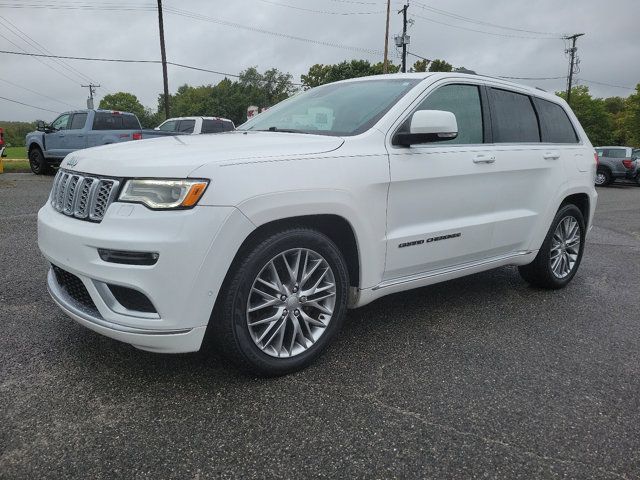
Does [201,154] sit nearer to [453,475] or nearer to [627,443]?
[453,475]

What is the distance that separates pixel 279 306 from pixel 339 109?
1.47m

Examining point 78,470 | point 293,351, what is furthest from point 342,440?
point 78,470

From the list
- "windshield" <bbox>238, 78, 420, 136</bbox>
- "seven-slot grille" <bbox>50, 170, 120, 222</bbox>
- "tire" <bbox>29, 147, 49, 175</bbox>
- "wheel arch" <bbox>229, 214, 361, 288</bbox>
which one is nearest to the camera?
"seven-slot grille" <bbox>50, 170, 120, 222</bbox>

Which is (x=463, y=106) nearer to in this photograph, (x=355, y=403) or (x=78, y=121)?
(x=355, y=403)

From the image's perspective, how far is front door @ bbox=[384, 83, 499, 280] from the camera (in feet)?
10.2

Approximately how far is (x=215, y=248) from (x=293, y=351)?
0.81 m

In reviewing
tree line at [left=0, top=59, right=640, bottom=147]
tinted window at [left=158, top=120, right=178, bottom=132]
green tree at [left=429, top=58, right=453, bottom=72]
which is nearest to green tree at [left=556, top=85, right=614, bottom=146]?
tree line at [left=0, top=59, right=640, bottom=147]

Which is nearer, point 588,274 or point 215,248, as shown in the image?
point 215,248

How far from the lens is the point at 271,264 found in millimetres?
2656

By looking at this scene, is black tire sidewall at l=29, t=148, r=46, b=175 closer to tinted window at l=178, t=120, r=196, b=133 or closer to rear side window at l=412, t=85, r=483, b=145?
tinted window at l=178, t=120, r=196, b=133

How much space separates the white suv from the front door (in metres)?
0.01

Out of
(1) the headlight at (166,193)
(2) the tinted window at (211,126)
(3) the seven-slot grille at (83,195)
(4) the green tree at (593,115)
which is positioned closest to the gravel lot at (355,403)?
(3) the seven-slot grille at (83,195)

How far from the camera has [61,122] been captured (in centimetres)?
1469

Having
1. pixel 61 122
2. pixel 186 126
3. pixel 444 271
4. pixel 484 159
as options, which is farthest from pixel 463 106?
pixel 186 126
